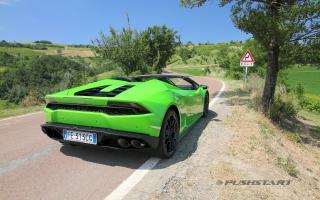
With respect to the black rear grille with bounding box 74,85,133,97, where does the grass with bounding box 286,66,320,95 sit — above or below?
below

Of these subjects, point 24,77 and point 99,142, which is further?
point 24,77

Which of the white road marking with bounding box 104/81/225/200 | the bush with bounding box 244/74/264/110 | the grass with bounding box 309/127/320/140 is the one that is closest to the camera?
the white road marking with bounding box 104/81/225/200

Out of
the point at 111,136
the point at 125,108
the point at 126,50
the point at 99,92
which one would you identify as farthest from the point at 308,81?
the point at 111,136

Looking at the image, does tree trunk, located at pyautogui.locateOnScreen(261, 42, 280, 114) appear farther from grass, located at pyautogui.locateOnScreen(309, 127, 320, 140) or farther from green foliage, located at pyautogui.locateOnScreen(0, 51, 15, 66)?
green foliage, located at pyautogui.locateOnScreen(0, 51, 15, 66)

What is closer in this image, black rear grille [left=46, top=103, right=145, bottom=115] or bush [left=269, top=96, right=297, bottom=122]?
black rear grille [left=46, top=103, right=145, bottom=115]

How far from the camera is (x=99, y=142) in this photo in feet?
12.7

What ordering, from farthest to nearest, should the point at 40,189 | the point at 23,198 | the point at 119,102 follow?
the point at 119,102 → the point at 40,189 → the point at 23,198

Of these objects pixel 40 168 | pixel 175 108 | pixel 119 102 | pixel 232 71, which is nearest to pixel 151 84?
pixel 175 108

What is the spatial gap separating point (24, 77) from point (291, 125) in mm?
54691

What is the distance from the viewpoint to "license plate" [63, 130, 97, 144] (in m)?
3.89

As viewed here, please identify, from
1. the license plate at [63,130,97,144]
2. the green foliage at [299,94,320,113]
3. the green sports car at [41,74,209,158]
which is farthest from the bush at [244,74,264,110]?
the green foliage at [299,94,320,113]

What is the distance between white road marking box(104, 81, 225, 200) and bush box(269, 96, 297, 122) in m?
6.83

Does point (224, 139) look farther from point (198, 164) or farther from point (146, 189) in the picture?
point (146, 189)

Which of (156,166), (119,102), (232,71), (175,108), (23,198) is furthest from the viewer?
(232,71)
